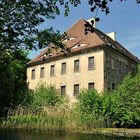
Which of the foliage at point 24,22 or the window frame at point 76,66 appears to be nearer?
the foliage at point 24,22

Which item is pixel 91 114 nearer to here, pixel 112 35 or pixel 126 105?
pixel 126 105

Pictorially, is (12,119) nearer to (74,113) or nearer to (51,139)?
(74,113)

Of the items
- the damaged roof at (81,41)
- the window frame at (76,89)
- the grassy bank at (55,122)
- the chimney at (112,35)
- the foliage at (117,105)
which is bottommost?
the grassy bank at (55,122)

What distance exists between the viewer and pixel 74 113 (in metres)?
23.7

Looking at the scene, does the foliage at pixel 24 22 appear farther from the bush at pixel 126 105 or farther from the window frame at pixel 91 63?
the window frame at pixel 91 63

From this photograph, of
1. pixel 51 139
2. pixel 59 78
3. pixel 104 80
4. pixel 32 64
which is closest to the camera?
pixel 51 139

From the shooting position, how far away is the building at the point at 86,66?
33750 millimetres

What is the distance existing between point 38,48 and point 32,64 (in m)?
31.1

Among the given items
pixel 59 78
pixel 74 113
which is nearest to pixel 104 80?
pixel 59 78

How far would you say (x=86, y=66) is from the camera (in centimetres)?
3488

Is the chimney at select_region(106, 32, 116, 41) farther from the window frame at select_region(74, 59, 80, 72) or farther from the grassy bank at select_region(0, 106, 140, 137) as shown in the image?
the grassy bank at select_region(0, 106, 140, 137)

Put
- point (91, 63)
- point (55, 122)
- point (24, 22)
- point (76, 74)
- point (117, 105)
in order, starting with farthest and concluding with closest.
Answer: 1. point (76, 74)
2. point (91, 63)
3. point (117, 105)
4. point (55, 122)
5. point (24, 22)

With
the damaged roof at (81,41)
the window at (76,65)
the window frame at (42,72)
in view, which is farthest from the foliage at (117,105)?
the window frame at (42,72)

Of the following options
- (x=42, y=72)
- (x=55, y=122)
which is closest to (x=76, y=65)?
(x=42, y=72)
